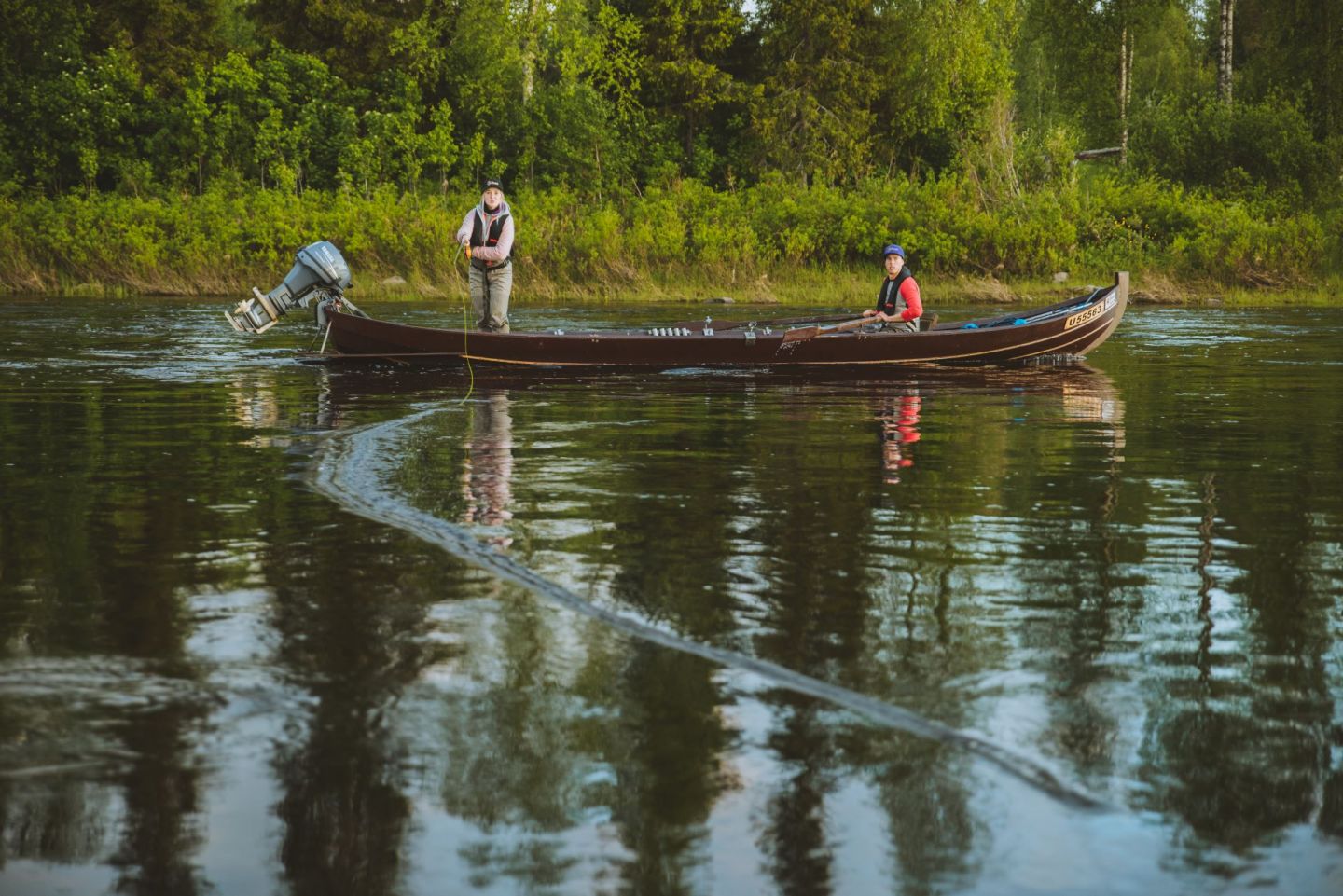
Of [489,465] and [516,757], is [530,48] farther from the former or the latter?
[516,757]

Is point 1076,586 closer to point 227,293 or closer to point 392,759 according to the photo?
point 392,759

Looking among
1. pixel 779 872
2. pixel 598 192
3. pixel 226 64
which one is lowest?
pixel 779 872

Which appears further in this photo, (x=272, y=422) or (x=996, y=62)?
(x=996, y=62)

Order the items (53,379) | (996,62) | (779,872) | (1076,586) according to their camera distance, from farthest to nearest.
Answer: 1. (996,62)
2. (53,379)
3. (1076,586)
4. (779,872)

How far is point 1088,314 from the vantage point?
2150cm

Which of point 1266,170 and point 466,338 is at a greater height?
point 1266,170

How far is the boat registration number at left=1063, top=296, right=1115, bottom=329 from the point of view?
21.2 meters

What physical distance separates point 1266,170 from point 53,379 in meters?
33.9

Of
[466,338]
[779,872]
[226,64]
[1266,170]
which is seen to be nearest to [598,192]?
[226,64]

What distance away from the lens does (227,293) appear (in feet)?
132

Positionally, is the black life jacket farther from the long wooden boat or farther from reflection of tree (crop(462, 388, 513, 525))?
reflection of tree (crop(462, 388, 513, 525))

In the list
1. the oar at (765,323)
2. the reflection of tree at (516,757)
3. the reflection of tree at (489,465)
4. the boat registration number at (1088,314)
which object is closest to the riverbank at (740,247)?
the oar at (765,323)

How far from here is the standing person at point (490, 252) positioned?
64.8ft

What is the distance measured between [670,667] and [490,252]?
555 inches
